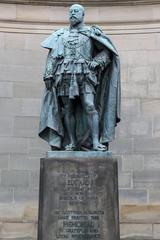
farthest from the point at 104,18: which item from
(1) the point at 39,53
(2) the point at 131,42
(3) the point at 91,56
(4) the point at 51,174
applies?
(4) the point at 51,174

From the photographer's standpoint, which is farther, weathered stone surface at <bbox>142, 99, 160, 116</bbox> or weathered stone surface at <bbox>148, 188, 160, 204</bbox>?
weathered stone surface at <bbox>142, 99, 160, 116</bbox>

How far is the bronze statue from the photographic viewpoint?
27.7 feet

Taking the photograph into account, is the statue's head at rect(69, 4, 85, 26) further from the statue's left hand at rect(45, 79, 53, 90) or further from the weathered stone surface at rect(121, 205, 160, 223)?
the weathered stone surface at rect(121, 205, 160, 223)

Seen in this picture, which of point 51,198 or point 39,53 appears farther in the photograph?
point 39,53

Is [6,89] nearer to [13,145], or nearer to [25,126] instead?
[25,126]

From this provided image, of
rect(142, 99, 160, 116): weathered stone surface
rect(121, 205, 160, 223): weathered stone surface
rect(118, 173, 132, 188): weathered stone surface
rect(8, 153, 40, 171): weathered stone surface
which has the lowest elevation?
rect(121, 205, 160, 223): weathered stone surface

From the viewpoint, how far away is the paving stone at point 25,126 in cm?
1212

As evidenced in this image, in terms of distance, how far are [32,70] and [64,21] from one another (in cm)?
129

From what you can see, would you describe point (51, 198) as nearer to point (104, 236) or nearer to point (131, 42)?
point (104, 236)

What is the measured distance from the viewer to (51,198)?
26.1 feet

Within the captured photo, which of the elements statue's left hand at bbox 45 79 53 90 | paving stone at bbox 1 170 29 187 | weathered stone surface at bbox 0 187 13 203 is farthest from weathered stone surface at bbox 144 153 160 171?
statue's left hand at bbox 45 79 53 90

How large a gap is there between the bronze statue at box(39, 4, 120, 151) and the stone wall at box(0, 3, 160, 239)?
3.39 metres

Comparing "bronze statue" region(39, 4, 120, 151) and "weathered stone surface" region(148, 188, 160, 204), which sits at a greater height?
"bronze statue" region(39, 4, 120, 151)

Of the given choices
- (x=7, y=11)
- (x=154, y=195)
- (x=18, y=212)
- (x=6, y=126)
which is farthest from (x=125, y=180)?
(x=7, y=11)
